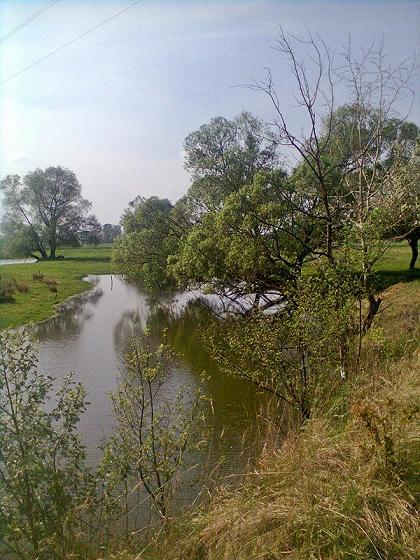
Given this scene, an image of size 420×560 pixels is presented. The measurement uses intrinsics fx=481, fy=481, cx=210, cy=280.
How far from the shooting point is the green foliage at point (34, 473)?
3799 millimetres

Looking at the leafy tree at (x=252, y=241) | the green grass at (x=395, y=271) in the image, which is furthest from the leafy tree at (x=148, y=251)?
the green grass at (x=395, y=271)

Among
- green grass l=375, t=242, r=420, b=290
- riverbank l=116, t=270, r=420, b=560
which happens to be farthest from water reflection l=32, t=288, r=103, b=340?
riverbank l=116, t=270, r=420, b=560

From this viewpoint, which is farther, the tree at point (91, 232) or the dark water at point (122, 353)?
the tree at point (91, 232)

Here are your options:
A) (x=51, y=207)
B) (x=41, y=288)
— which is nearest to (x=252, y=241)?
(x=41, y=288)

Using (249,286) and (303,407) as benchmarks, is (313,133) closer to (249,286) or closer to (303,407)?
(303,407)

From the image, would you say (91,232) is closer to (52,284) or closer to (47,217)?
(47,217)

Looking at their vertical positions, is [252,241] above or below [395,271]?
above

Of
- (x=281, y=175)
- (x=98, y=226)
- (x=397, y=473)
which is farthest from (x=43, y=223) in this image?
(x=397, y=473)

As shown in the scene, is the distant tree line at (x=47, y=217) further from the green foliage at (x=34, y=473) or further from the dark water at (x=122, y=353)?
the green foliage at (x=34, y=473)

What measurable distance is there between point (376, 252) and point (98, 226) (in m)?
51.3

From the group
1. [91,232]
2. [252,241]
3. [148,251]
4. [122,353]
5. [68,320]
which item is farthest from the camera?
[91,232]

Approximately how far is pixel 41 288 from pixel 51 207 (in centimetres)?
2209

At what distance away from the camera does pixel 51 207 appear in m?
46.6

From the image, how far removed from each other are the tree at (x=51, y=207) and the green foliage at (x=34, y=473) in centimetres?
3831
